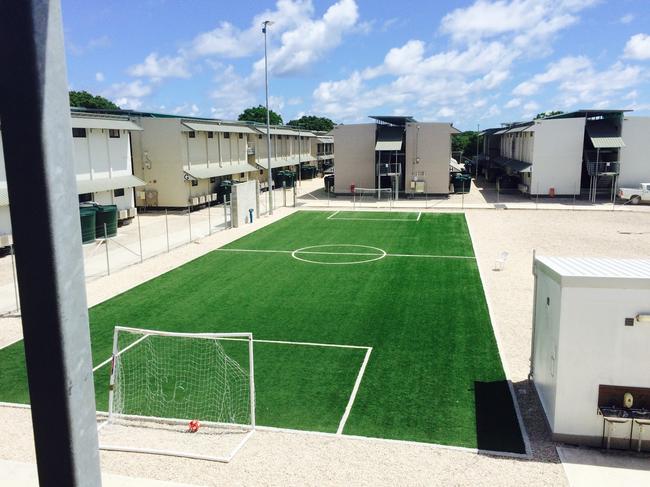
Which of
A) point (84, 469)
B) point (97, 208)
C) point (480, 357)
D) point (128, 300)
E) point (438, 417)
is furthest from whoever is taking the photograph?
point (97, 208)

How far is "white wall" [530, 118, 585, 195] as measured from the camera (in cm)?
4403

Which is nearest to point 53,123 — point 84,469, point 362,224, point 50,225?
point 50,225

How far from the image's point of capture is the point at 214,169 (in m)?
43.9

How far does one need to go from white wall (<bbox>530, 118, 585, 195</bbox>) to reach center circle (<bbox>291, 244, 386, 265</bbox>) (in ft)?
78.6

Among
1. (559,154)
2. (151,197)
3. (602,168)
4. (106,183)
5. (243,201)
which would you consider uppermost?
(559,154)

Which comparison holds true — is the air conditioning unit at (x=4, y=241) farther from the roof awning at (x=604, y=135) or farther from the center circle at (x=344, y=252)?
Result: the roof awning at (x=604, y=135)

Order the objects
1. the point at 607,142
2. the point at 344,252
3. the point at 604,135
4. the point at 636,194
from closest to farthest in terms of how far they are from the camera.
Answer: the point at 344,252, the point at 636,194, the point at 607,142, the point at 604,135

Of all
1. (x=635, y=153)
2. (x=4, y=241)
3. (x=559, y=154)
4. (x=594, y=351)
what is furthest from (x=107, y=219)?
(x=635, y=153)

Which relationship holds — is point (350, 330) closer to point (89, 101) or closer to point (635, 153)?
point (635, 153)

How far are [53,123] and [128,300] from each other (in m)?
16.0

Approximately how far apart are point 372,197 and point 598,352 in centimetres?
4048

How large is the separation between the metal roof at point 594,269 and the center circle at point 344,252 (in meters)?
13.2

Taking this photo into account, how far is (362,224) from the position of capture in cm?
3447

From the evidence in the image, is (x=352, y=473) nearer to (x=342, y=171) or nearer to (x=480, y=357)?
(x=480, y=357)
